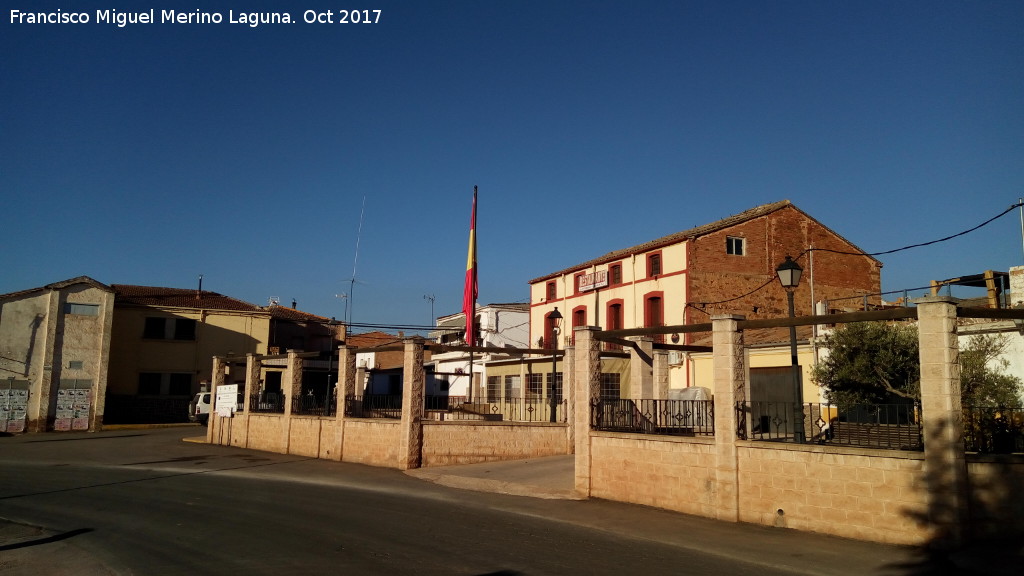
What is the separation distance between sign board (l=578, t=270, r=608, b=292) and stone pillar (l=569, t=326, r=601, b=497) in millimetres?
25312

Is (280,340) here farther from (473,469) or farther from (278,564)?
(278,564)

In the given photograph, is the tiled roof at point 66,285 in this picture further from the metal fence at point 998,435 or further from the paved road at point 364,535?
the metal fence at point 998,435

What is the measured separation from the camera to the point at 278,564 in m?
9.05

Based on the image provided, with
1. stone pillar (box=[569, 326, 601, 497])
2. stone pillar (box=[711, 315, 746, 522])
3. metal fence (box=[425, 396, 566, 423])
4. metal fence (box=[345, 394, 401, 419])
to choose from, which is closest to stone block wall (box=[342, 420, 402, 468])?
metal fence (box=[345, 394, 401, 419])

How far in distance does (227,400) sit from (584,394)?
64.8ft

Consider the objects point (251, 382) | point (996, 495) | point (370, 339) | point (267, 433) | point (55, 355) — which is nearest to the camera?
point (996, 495)

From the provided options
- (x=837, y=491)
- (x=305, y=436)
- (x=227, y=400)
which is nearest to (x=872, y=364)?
(x=837, y=491)

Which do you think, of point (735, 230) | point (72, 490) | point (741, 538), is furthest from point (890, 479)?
point (735, 230)

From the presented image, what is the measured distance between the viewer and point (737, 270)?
3619 cm

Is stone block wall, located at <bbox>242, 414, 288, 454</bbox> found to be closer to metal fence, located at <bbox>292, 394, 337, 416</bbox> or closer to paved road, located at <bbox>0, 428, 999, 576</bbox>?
metal fence, located at <bbox>292, 394, 337, 416</bbox>

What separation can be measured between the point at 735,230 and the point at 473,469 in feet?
73.1

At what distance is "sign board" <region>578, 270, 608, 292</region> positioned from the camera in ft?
135

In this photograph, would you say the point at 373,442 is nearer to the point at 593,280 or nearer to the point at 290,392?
the point at 290,392

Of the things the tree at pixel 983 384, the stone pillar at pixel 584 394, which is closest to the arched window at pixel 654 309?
the tree at pixel 983 384
